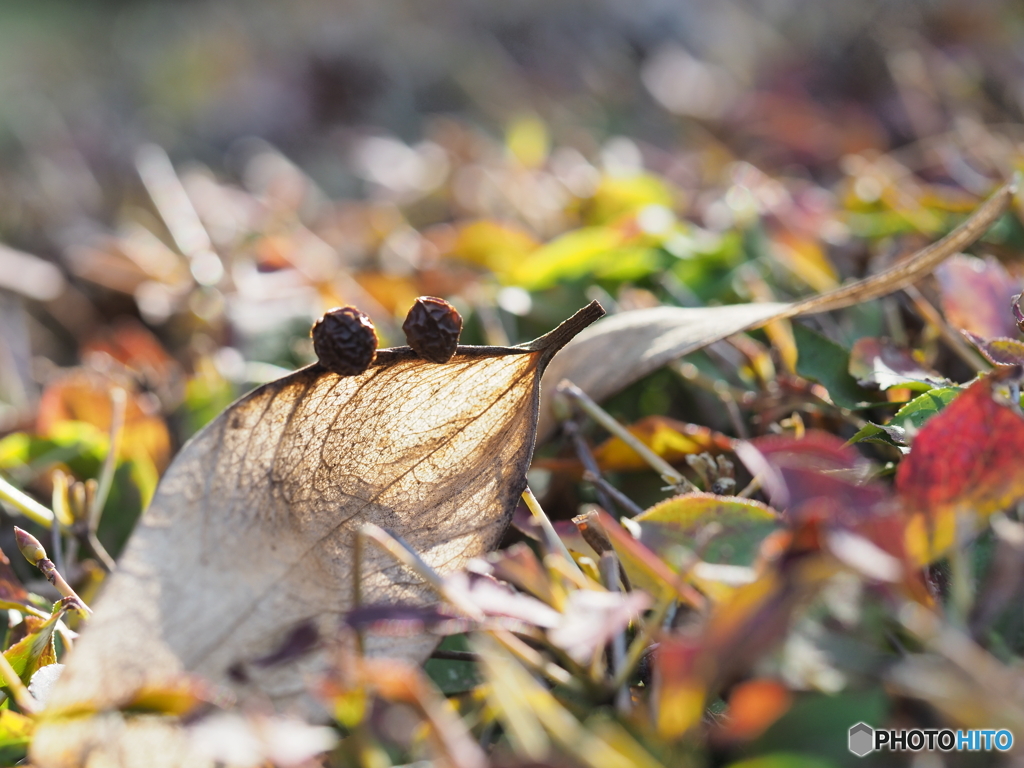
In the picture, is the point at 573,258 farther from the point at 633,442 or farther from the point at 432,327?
the point at 432,327

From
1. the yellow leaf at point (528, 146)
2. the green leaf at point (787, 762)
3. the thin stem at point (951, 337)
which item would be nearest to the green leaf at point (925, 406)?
the thin stem at point (951, 337)

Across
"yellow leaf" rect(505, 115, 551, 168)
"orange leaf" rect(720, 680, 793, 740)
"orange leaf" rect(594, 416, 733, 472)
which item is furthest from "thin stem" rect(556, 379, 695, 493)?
"yellow leaf" rect(505, 115, 551, 168)

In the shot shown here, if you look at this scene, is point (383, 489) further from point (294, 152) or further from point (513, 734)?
point (294, 152)

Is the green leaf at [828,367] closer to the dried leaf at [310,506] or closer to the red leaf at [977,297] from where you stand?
the red leaf at [977,297]

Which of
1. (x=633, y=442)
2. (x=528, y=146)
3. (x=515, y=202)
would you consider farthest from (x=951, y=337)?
(x=528, y=146)

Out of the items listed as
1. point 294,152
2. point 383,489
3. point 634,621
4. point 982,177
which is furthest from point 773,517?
point 294,152
